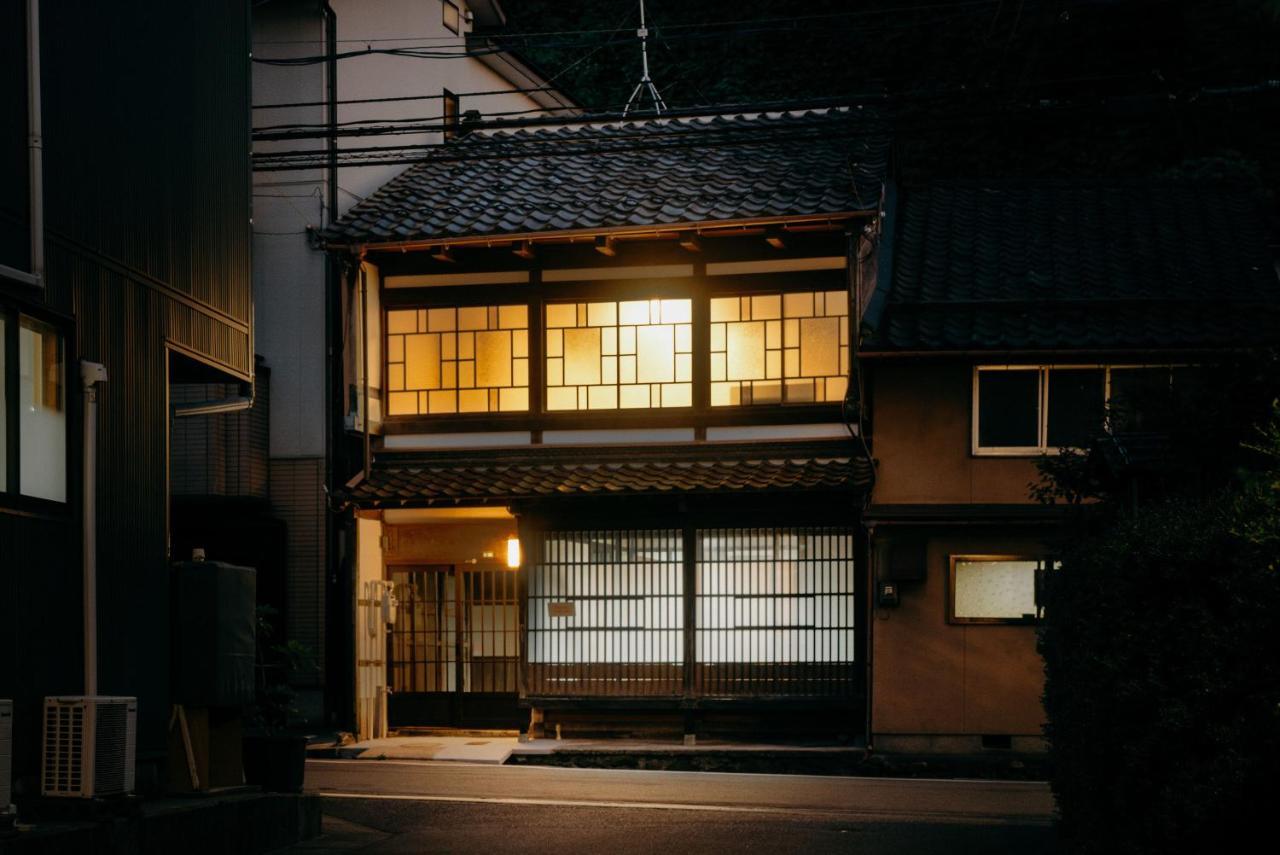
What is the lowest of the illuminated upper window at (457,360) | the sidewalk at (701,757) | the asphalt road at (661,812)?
the sidewalk at (701,757)

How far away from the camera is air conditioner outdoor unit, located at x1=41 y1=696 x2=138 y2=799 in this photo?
406 inches

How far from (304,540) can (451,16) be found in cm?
1038

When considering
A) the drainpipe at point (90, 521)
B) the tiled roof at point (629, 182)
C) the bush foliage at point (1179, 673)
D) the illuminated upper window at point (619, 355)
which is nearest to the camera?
the bush foliage at point (1179, 673)

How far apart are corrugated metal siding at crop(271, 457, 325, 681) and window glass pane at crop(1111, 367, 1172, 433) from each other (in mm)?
15202

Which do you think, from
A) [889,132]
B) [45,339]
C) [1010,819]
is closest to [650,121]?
[889,132]

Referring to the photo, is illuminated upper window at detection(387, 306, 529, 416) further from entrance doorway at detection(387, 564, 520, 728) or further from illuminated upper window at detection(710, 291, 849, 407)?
illuminated upper window at detection(710, 291, 849, 407)

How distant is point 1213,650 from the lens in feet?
23.1

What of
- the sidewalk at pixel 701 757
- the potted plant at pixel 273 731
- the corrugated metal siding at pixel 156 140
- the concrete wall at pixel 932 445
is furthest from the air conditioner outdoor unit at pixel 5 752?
the concrete wall at pixel 932 445

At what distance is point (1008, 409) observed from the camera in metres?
21.4

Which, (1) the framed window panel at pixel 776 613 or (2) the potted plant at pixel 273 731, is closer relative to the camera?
(2) the potted plant at pixel 273 731

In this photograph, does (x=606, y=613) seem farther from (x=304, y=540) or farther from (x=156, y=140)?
(x=156, y=140)

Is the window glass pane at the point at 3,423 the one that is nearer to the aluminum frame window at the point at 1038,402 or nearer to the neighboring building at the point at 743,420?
the neighboring building at the point at 743,420

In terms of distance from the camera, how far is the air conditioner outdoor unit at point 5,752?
9219 millimetres

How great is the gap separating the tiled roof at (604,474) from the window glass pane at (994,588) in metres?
1.86
